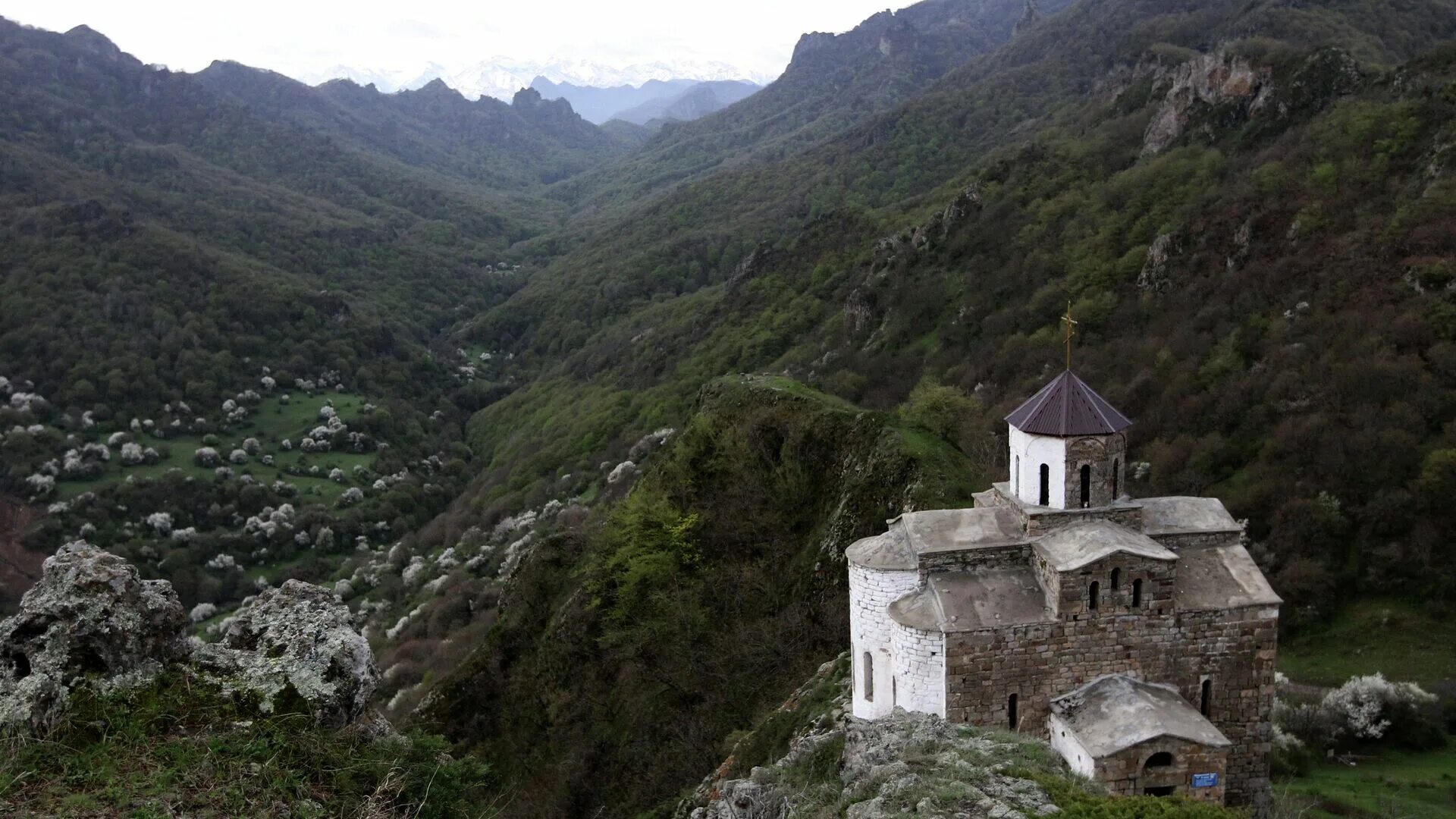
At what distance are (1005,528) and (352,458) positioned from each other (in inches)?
3169

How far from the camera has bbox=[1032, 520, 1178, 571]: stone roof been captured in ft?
50.4

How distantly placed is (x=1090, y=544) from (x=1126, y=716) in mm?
2667

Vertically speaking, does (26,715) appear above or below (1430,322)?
above

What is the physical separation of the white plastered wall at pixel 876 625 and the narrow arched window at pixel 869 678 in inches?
0.6

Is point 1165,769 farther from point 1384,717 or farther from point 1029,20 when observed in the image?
point 1029,20

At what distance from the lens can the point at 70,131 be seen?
153500mm

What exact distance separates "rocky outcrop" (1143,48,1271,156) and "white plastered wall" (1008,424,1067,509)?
210ft

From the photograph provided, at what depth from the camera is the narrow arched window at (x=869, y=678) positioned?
17656mm

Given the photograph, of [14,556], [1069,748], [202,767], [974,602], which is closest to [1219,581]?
[1069,748]

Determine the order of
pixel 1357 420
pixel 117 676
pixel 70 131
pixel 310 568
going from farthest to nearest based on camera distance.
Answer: pixel 70 131 → pixel 310 568 → pixel 1357 420 → pixel 117 676

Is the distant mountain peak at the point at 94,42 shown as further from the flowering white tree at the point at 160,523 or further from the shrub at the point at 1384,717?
the shrub at the point at 1384,717

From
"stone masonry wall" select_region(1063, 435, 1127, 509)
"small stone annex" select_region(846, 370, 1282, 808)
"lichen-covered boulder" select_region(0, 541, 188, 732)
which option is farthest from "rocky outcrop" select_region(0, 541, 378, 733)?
"stone masonry wall" select_region(1063, 435, 1127, 509)

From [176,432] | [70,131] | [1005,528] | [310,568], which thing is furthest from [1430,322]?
[70,131]

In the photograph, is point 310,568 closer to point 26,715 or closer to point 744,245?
point 26,715
